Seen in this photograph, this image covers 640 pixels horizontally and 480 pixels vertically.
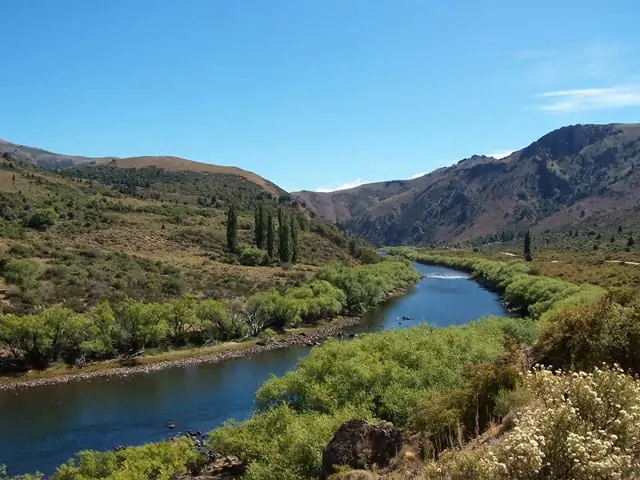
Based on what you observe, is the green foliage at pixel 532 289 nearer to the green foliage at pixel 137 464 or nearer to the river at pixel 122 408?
the river at pixel 122 408

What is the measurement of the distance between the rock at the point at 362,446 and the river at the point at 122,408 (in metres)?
27.3

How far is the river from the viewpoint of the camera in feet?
146

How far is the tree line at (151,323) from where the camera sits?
64.9 metres

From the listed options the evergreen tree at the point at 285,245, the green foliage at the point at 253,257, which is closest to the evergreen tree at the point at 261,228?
the evergreen tree at the point at 285,245

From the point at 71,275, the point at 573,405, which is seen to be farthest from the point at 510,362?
the point at 71,275

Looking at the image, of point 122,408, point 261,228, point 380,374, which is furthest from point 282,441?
point 261,228

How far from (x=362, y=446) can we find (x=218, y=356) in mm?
53975

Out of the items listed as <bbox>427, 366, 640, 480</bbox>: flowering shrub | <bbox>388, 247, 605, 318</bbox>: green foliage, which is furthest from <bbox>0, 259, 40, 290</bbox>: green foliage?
<bbox>427, 366, 640, 480</bbox>: flowering shrub

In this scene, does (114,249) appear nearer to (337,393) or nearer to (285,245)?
(285,245)

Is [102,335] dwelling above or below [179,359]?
above

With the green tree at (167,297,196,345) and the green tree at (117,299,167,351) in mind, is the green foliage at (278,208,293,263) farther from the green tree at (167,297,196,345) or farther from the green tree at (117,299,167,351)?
the green tree at (117,299,167,351)

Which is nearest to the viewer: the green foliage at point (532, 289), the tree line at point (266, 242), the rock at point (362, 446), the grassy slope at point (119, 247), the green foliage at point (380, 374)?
the rock at point (362, 446)

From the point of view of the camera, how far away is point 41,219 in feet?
391

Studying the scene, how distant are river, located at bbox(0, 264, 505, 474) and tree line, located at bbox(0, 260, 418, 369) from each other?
7.27 m
